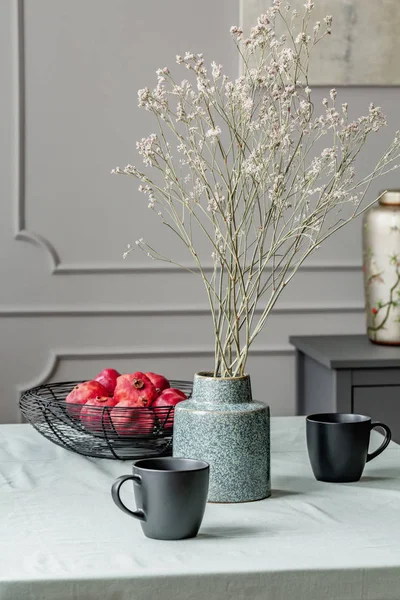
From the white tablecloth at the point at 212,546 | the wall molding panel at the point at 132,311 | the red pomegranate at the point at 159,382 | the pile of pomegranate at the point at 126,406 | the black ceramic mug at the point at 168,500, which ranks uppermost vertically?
the wall molding panel at the point at 132,311

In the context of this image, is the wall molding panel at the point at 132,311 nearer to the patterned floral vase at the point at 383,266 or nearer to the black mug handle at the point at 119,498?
the patterned floral vase at the point at 383,266

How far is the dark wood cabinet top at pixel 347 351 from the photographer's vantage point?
91.2 inches

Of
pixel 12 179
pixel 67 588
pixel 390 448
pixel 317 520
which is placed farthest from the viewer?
Result: pixel 12 179

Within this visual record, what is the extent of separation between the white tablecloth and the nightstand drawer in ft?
3.24

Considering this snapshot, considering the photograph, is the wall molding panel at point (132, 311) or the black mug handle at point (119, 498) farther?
the wall molding panel at point (132, 311)

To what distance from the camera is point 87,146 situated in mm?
2770

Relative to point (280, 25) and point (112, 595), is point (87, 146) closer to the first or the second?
point (280, 25)

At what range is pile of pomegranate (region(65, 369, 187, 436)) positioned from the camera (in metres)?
1.38

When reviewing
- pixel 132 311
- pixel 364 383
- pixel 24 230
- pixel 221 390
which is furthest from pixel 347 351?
pixel 221 390

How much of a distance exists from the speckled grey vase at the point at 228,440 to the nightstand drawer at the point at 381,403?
1.16 meters

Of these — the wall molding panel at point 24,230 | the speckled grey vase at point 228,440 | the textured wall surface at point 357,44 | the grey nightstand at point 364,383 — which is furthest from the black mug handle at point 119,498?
the textured wall surface at point 357,44

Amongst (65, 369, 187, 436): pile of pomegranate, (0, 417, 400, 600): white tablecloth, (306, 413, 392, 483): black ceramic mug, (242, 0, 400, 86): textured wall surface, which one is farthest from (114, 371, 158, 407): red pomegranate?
(242, 0, 400, 86): textured wall surface

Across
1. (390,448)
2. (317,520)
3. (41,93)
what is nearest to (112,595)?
(317,520)

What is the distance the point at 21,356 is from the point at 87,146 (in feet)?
2.24
